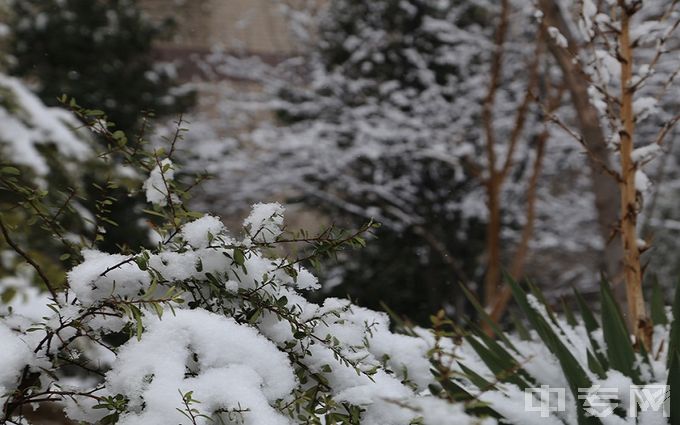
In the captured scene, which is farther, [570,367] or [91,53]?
[91,53]

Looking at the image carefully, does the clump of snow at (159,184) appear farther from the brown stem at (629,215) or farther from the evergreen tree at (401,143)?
the evergreen tree at (401,143)

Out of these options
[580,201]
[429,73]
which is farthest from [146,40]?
[580,201]

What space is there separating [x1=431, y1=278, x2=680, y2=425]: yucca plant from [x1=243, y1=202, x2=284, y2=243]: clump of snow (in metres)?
0.37

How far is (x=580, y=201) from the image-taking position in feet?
28.4

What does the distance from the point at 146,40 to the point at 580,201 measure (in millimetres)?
5578

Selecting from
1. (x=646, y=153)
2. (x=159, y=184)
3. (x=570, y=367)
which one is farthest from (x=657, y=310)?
(x=159, y=184)

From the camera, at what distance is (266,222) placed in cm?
135

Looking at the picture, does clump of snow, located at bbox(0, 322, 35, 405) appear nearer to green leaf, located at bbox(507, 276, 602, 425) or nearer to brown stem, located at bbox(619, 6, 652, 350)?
green leaf, located at bbox(507, 276, 602, 425)

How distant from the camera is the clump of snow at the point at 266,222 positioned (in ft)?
4.42

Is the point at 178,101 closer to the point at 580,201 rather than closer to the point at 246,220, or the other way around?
the point at 580,201

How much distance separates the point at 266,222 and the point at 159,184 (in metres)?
0.28

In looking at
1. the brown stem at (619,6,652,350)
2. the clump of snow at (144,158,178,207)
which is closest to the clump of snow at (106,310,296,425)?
the clump of snow at (144,158,178,207)

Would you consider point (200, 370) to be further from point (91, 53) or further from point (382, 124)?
point (91, 53)

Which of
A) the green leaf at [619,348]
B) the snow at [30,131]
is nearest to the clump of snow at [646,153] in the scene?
the green leaf at [619,348]
